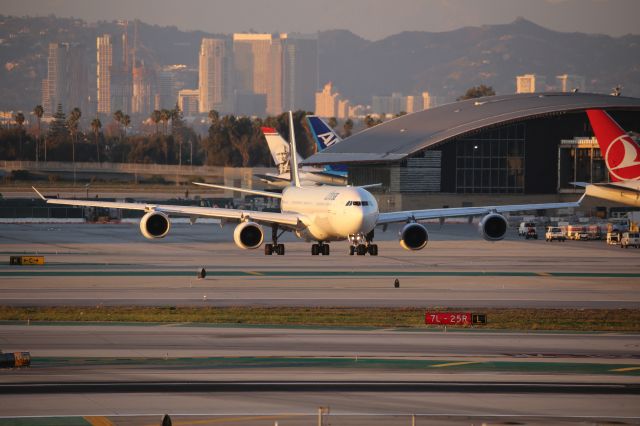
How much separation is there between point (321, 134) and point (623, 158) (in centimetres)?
7447

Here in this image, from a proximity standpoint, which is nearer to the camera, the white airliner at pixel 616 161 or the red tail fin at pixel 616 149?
the white airliner at pixel 616 161

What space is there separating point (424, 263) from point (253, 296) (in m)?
21.3

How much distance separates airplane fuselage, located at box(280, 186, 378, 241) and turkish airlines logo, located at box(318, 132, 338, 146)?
8743 centimetres

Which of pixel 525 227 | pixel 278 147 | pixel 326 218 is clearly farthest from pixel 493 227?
pixel 278 147

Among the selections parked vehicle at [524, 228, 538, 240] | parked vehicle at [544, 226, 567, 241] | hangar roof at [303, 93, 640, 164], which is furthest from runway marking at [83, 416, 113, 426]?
hangar roof at [303, 93, 640, 164]

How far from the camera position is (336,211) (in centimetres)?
6519

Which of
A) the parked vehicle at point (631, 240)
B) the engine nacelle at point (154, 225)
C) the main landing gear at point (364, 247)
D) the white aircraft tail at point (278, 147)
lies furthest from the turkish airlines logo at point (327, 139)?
the engine nacelle at point (154, 225)

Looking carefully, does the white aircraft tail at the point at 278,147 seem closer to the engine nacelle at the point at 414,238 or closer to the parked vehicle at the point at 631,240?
the parked vehicle at the point at 631,240

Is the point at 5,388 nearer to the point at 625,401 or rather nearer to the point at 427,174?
the point at 625,401

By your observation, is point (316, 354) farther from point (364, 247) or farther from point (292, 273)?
point (364, 247)

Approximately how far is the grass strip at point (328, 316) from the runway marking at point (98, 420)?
654 inches

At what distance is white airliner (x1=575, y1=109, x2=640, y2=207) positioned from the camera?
283ft

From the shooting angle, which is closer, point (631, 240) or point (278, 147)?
point (631, 240)

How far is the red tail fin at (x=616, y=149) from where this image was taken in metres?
88.9
